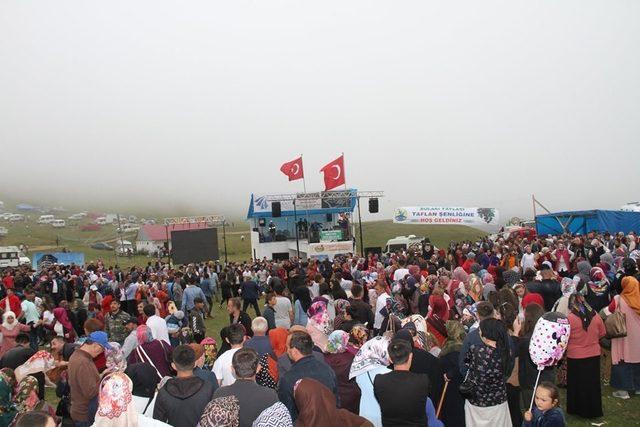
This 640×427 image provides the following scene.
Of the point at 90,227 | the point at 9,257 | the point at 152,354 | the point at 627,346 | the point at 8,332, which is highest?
the point at 90,227

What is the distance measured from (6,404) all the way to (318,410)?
3110 millimetres

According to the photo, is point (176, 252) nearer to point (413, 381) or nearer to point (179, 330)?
point (179, 330)

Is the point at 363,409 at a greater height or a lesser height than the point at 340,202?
lesser

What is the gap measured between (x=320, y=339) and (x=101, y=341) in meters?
2.37

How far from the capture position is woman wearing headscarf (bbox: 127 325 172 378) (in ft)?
18.0

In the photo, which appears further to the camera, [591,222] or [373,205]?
[373,205]

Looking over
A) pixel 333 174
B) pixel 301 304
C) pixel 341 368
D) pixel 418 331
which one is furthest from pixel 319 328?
pixel 333 174

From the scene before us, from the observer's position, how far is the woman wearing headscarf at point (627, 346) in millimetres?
6871

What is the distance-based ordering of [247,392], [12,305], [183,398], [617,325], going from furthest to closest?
[12,305] → [617,325] → [183,398] → [247,392]

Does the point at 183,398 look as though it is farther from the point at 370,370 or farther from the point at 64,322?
the point at 64,322

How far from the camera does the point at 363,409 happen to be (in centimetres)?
430

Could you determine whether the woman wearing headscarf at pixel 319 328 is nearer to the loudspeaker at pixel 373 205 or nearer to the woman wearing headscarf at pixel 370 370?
the woman wearing headscarf at pixel 370 370

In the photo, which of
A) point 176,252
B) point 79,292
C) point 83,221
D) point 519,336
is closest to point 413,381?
point 519,336

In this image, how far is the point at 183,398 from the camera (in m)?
4.07
